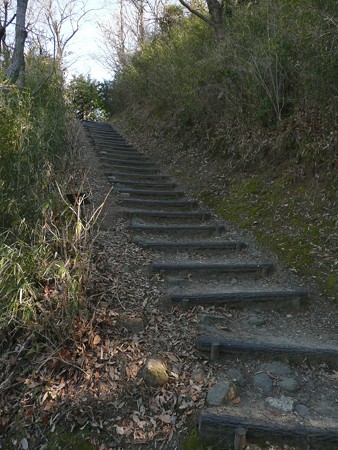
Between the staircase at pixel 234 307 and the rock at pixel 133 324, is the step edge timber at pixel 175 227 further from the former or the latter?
the rock at pixel 133 324

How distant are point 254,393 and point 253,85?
15.6 ft

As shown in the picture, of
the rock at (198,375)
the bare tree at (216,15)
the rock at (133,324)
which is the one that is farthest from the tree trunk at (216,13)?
the rock at (198,375)

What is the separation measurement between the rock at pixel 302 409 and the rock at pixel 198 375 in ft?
2.08

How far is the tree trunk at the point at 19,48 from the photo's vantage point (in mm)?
5746

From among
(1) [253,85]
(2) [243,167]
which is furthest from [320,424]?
(1) [253,85]

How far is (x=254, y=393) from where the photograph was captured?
2.76m

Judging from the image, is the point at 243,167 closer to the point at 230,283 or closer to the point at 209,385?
the point at 230,283

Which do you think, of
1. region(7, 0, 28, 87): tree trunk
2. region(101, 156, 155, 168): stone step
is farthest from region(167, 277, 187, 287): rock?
region(101, 156, 155, 168): stone step

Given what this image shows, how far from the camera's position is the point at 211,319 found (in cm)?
349

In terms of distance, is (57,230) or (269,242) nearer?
(57,230)

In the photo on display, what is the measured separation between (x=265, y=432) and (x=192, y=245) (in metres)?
2.77

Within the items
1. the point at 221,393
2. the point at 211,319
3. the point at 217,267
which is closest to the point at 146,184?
the point at 217,267

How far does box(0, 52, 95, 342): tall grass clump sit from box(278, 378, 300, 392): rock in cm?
156

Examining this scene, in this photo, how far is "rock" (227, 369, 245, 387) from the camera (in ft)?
9.31
